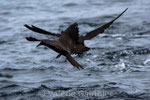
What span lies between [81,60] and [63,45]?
310 cm

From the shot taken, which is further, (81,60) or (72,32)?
(81,60)

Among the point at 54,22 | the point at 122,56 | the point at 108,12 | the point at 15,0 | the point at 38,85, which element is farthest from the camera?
the point at 15,0

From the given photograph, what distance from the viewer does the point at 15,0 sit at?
50.9 feet

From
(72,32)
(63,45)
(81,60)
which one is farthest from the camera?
(81,60)

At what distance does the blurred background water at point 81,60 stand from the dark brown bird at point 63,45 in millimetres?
1219

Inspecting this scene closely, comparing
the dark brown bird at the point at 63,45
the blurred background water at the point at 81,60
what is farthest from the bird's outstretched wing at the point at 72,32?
the blurred background water at the point at 81,60

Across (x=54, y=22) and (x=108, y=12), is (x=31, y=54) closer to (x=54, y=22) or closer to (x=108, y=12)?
(x=54, y=22)

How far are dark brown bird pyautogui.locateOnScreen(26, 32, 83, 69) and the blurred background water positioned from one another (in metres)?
1.22

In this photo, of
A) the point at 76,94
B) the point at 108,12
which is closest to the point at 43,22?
the point at 108,12

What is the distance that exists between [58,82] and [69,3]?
312 inches

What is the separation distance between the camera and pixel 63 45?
5422 mm

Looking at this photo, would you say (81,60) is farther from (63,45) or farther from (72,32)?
(63,45)

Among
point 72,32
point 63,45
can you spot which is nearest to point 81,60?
point 72,32

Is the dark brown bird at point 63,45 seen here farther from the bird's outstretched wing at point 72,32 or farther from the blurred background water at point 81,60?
the blurred background water at point 81,60
